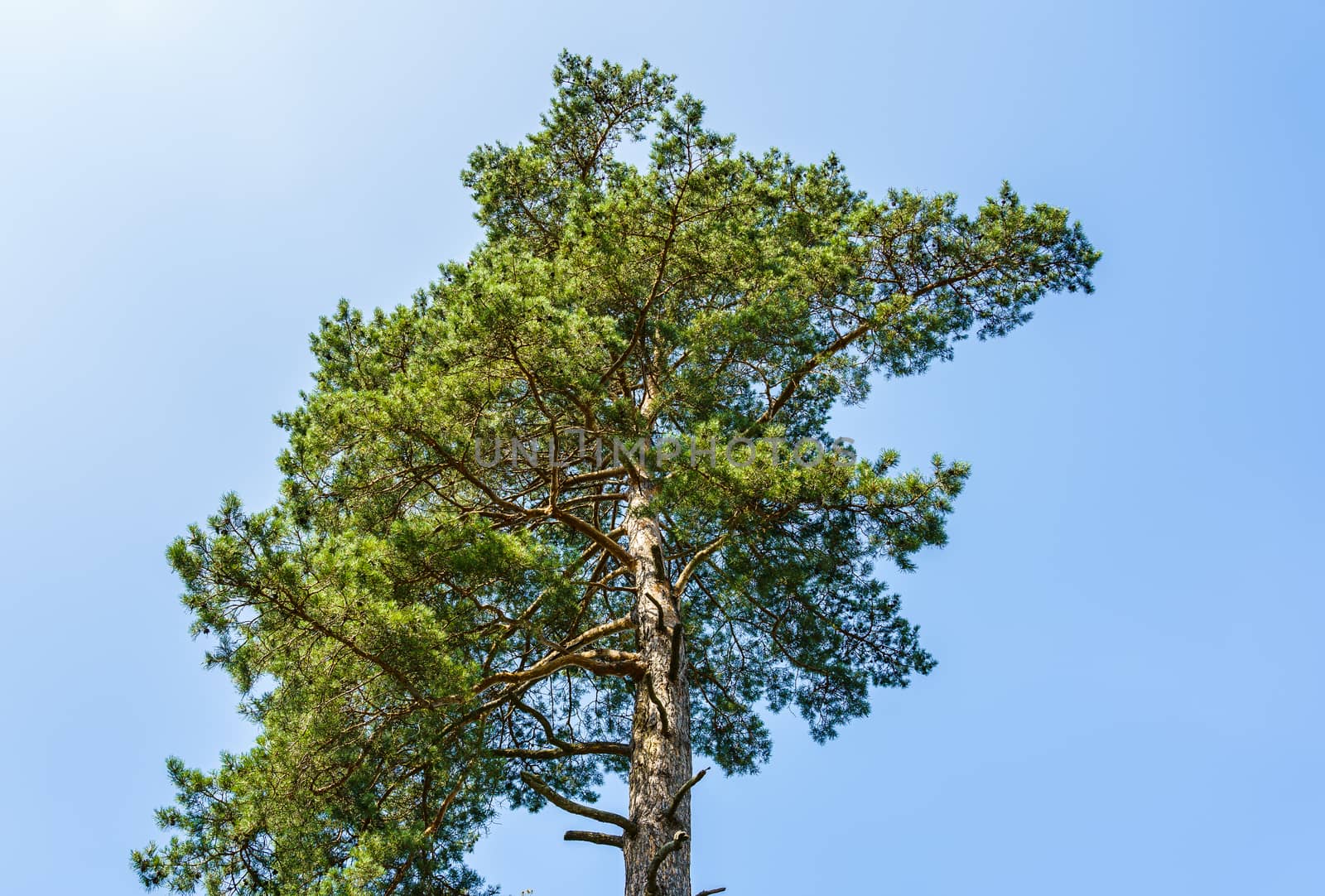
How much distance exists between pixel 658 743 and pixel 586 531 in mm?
1844

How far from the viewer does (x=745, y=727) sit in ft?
29.1

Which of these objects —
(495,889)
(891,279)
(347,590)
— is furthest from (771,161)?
(495,889)

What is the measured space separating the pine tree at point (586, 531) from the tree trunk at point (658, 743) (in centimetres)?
3

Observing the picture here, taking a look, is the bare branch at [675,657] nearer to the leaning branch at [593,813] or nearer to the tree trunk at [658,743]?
the tree trunk at [658,743]

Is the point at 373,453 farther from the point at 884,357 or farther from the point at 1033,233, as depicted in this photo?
the point at 1033,233

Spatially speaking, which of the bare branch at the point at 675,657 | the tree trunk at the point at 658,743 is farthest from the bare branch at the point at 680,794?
the bare branch at the point at 675,657

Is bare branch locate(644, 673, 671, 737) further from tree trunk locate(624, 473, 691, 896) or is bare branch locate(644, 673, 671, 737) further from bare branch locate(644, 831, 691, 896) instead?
bare branch locate(644, 831, 691, 896)

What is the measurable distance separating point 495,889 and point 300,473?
3796mm

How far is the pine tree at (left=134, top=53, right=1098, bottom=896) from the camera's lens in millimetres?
6285

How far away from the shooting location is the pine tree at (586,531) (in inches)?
247

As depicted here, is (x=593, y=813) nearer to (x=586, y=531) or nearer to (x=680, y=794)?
(x=680, y=794)

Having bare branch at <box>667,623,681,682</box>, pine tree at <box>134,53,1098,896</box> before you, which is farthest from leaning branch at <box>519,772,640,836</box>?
bare branch at <box>667,623,681,682</box>

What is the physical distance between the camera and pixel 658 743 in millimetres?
6508

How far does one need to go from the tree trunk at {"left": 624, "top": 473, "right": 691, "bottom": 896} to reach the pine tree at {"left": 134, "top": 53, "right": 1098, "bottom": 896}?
0.03 m
